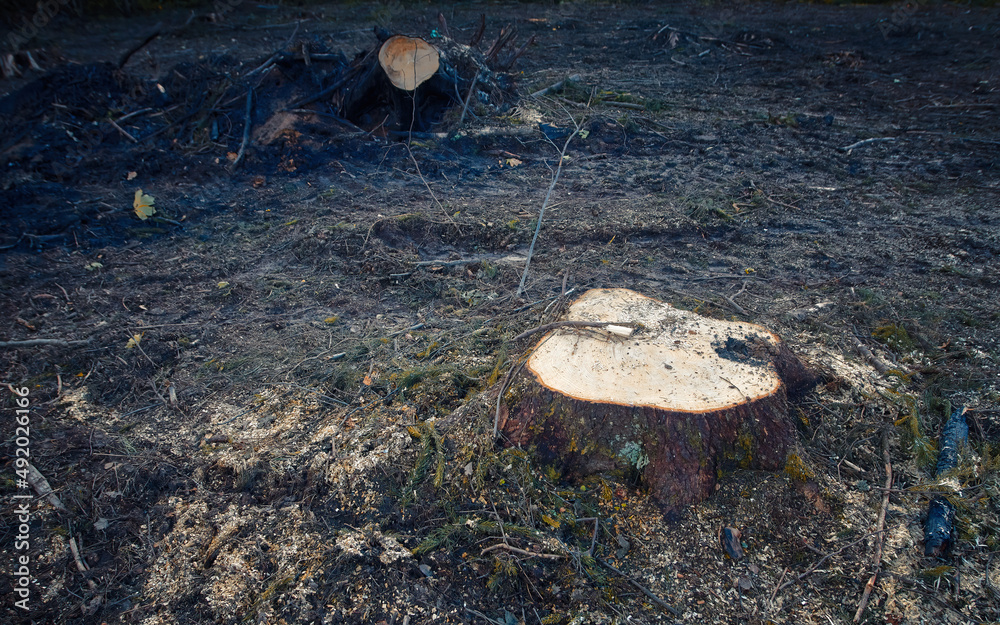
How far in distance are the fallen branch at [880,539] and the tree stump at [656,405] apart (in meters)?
0.44

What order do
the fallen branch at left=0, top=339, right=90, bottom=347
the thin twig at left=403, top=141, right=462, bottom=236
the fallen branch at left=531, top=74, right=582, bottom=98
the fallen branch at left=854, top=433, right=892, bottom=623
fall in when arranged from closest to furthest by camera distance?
the fallen branch at left=854, top=433, right=892, bottom=623
the fallen branch at left=0, top=339, right=90, bottom=347
the thin twig at left=403, top=141, right=462, bottom=236
the fallen branch at left=531, top=74, right=582, bottom=98

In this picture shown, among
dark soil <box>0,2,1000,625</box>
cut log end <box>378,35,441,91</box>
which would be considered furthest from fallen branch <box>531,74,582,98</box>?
cut log end <box>378,35,441,91</box>

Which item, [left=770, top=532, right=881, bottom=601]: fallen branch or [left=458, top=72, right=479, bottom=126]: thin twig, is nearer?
[left=770, top=532, right=881, bottom=601]: fallen branch

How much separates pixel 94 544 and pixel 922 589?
328 cm

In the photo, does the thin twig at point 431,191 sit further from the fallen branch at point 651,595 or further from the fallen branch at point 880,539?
the fallen branch at point 880,539

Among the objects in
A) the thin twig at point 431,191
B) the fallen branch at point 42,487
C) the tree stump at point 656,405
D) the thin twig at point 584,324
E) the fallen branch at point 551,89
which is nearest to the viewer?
the tree stump at point 656,405

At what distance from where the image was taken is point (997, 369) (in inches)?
110

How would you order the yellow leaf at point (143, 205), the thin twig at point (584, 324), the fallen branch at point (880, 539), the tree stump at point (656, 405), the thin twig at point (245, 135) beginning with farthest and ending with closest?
the thin twig at point (245, 135)
the yellow leaf at point (143, 205)
the thin twig at point (584, 324)
the tree stump at point (656, 405)
the fallen branch at point (880, 539)

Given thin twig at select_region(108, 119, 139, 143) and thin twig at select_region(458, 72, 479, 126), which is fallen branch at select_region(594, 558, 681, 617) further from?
thin twig at select_region(108, 119, 139, 143)

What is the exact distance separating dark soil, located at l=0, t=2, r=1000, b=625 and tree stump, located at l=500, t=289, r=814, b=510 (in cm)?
10

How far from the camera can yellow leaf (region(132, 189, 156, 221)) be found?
15.8 ft

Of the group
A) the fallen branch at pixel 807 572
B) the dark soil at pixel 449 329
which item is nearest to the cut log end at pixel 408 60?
the dark soil at pixel 449 329

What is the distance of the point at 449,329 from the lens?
3.21 meters

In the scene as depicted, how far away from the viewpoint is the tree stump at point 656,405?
2053 mm
